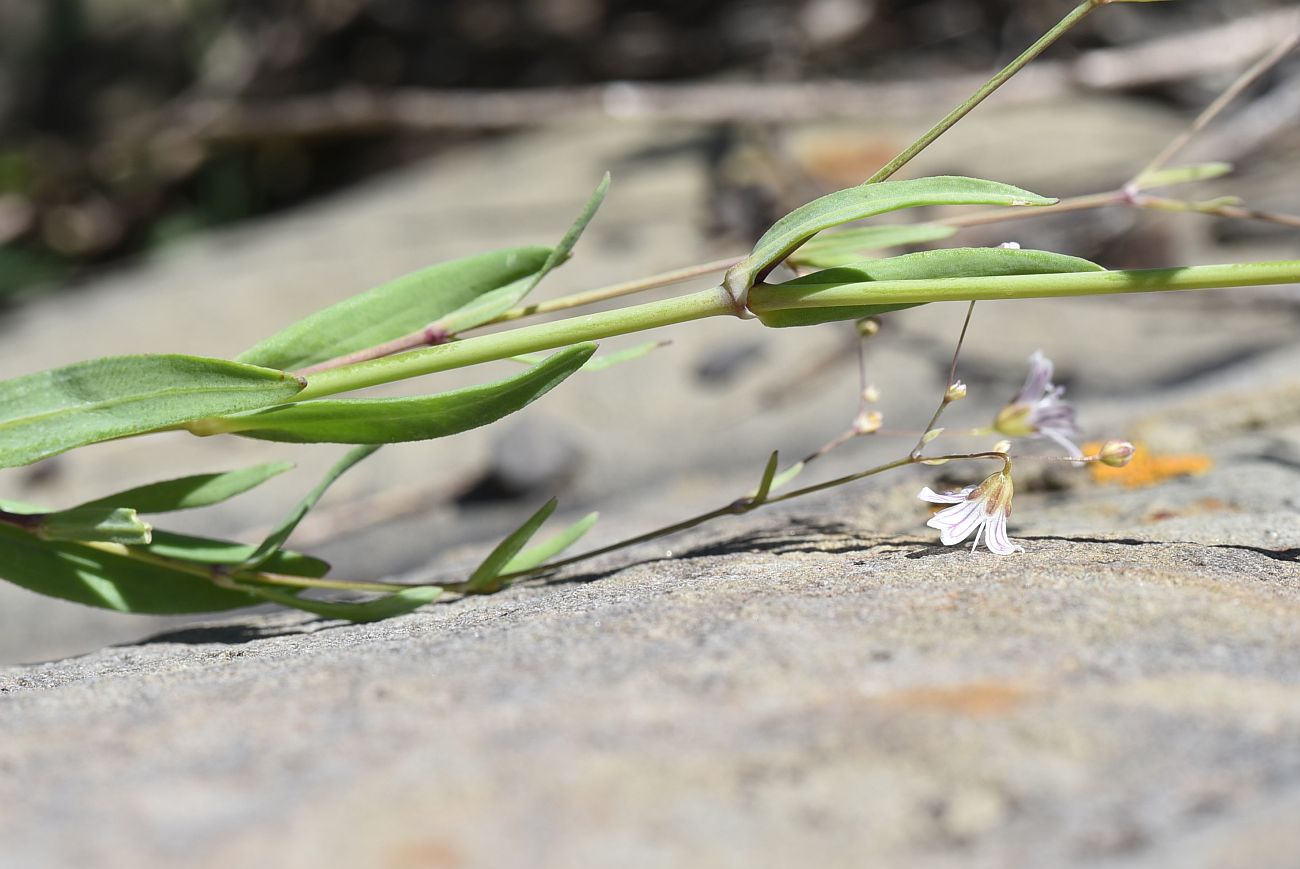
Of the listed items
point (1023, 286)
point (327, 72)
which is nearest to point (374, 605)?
point (1023, 286)

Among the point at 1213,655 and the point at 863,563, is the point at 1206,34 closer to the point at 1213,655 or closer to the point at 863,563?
the point at 863,563

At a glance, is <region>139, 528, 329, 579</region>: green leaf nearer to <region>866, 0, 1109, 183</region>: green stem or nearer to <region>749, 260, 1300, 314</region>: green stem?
<region>749, 260, 1300, 314</region>: green stem

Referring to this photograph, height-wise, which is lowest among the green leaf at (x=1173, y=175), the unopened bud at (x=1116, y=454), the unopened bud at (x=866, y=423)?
the unopened bud at (x=1116, y=454)

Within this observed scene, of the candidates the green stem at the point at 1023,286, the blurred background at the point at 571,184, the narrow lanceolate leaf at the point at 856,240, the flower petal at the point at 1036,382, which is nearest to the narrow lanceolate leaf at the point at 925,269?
the green stem at the point at 1023,286

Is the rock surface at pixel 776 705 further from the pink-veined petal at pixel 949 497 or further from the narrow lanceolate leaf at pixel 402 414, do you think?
the narrow lanceolate leaf at pixel 402 414

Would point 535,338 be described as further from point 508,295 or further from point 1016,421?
point 1016,421

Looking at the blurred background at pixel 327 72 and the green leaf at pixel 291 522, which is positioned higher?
the blurred background at pixel 327 72
